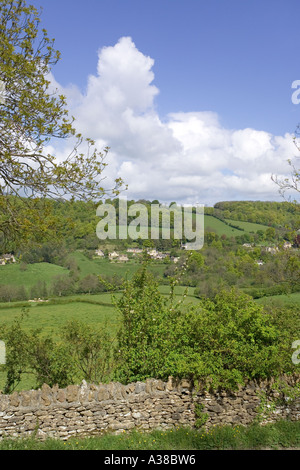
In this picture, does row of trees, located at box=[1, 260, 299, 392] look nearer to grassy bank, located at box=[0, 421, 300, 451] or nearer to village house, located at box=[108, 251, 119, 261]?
grassy bank, located at box=[0, 421, 300, 451]

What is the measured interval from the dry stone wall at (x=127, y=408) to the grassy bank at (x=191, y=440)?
246 millimetres

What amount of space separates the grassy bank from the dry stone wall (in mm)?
246

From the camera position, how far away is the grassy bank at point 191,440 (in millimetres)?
7457

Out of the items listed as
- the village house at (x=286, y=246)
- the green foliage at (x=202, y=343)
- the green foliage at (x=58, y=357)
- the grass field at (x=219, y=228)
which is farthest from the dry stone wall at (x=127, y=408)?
the grass field at (x=219, y=228)

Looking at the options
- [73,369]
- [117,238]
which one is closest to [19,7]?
[73,369]

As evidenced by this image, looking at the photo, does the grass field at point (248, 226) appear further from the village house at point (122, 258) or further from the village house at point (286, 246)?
the village house at point (286, 246)

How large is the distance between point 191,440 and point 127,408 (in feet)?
5.57

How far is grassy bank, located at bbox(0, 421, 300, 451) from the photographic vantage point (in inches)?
294

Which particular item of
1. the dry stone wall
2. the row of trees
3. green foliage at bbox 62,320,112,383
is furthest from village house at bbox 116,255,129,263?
the dry stone wall

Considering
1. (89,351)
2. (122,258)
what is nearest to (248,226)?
(122,258)

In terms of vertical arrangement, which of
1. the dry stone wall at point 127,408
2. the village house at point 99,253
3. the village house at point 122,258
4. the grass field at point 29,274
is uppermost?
the dry stone wall at point 127,408

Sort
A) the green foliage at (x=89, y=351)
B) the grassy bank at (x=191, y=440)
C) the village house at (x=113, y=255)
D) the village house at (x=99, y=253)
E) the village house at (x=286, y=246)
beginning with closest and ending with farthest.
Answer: the grassy bank at (x=191, y=440) < the green foliage at (x=89, y=351) < the village house at (x=286, y=246) < the village house at (x=113, y=255) < the village house at (x=99, y=253)
